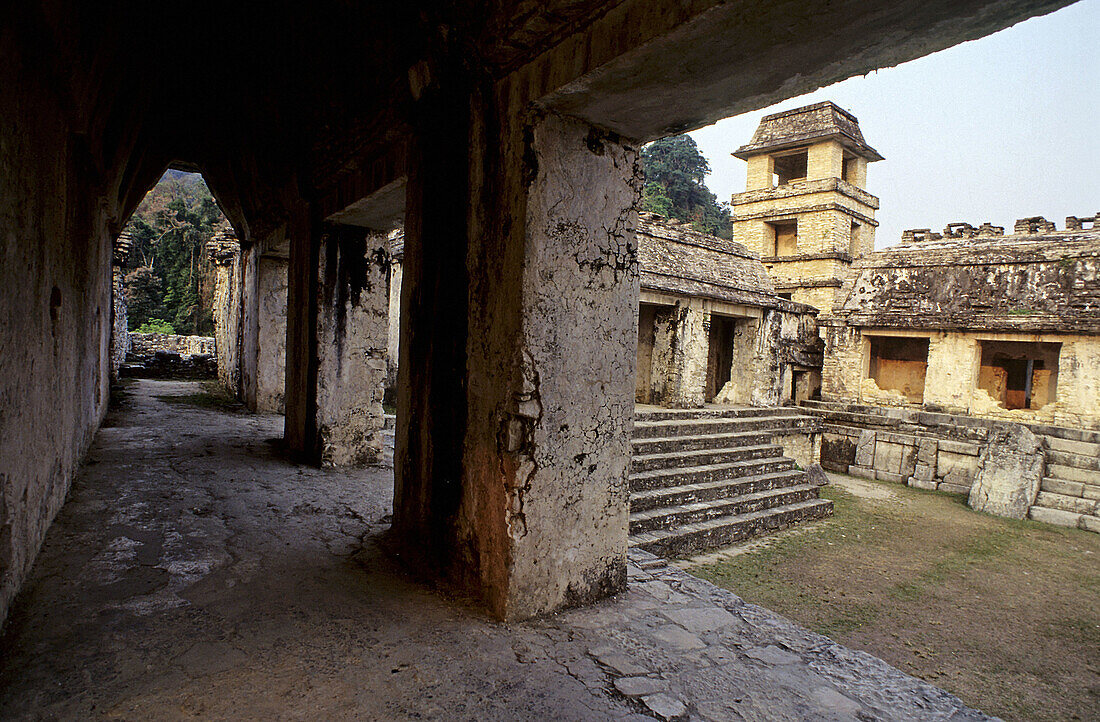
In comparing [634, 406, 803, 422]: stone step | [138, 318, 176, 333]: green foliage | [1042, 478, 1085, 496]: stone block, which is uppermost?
[138, 318, 176, 333]: green foliage

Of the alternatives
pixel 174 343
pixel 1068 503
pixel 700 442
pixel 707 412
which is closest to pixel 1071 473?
pixel 1068 503

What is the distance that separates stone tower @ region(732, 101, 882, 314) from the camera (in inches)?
850

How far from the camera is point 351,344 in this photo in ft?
18.3

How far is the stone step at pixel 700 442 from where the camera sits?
8.41 metres

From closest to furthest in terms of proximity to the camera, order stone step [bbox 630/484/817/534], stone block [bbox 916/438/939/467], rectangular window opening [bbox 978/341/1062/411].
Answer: stone step [bbox 630/484/817/534] < stone block [bbox 916/438/939/467] < rectangular window opening [bbox 978/341/1062/411]

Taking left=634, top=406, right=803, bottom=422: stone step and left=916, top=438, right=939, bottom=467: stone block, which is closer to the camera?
left=634, top=406, right=803, bottom=422: stone step

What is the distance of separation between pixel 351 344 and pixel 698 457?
523cm

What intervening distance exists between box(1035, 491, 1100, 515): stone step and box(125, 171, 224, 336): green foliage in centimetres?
2668

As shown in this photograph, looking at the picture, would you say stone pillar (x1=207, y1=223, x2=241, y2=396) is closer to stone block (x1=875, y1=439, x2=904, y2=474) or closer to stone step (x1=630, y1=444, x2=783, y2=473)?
stone step (x1=630, y1=444, x2=783, y2=473)

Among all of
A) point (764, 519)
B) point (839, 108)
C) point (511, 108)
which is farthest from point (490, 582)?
point (839, 108)

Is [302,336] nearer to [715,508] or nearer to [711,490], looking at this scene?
[715,508]

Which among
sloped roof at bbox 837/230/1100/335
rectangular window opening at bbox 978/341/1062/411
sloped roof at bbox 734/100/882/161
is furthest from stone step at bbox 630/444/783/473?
sloped roof at bbox 734/100/882/161

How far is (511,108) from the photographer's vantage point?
2.72 metres

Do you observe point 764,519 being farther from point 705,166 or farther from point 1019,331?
point 705,166
